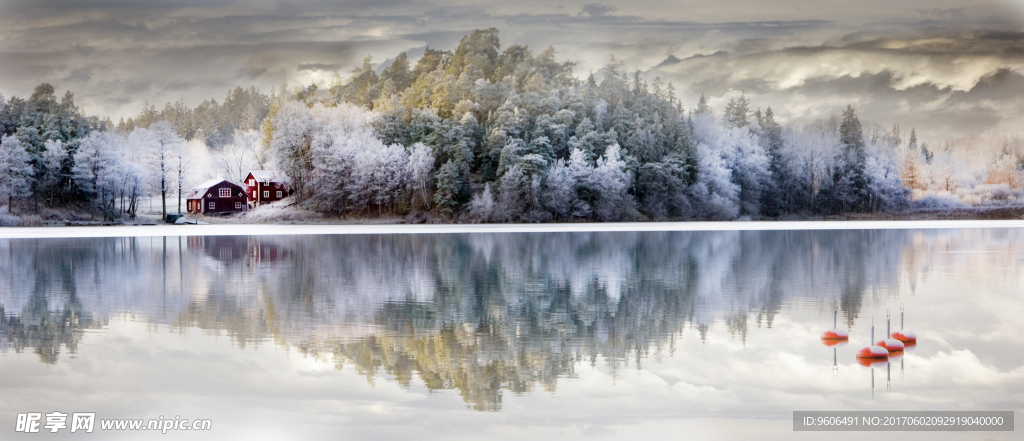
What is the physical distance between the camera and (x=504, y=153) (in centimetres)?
6856

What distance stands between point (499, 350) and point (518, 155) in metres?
58.7

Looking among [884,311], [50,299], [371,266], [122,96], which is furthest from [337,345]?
[122,96]

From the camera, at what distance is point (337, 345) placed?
11.5 m

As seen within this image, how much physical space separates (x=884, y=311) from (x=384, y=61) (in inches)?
3360

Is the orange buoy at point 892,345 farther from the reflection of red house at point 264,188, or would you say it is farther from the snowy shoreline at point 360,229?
the reflection of red house at point 264,188

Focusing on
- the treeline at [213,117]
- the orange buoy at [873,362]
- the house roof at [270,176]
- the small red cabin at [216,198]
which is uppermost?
the treeline at [213,117]

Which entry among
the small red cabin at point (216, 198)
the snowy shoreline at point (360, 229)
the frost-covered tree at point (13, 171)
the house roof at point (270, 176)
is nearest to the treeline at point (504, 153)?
the frost-covered tree at point (13, 171)

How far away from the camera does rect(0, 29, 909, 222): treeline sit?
67.2 m

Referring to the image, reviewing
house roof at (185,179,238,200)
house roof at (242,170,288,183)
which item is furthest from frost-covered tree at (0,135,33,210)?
house roof at (242,170,288,183)

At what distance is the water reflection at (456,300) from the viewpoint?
11.0 m

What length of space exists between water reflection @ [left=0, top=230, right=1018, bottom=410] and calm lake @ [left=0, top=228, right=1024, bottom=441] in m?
0.07

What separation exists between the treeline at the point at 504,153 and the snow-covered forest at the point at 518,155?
0.53 ft

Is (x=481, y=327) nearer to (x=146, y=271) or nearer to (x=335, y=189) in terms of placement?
(x=146, y=271)

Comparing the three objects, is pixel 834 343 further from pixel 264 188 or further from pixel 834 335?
pixel 264 188
